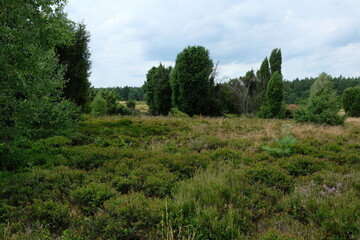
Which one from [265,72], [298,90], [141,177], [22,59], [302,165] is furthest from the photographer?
[298,90]

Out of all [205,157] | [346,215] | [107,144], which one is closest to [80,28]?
[107,144]

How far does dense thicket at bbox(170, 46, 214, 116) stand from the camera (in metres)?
28.3

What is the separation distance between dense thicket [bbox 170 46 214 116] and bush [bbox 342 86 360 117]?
1017 inches

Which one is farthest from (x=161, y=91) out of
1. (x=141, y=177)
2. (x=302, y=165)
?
(x=141, y=177)

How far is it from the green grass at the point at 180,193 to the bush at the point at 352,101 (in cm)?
3659

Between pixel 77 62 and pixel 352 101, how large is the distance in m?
42.3

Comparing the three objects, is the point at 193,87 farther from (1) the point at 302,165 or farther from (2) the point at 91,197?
(2) the point at 91,197

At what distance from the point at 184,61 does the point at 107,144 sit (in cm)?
2078

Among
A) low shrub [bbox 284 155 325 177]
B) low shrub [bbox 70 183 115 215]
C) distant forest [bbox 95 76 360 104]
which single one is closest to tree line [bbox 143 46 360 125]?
low shrub [bbox 284 155 325 177]

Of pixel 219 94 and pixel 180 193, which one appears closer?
pixel 180 193

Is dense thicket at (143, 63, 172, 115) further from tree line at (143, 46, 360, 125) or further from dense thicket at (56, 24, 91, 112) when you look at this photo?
dense thicket at (56, 24, 91, 112)

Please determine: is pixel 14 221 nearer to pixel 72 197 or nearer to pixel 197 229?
pixel 72 197

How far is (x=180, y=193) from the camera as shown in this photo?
4.71 metres

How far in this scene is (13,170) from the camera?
647 cm
